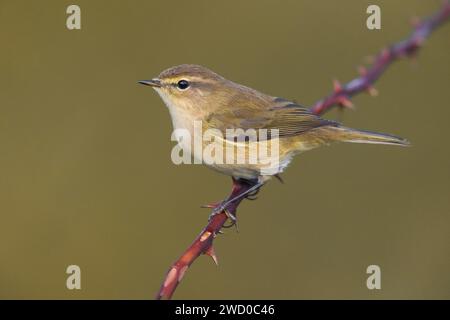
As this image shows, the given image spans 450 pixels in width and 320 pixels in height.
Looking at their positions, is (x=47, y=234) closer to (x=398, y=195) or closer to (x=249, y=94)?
(x=249, y=94)

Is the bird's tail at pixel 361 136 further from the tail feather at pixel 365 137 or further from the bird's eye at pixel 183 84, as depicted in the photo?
the bird's eye at pixel 183 84

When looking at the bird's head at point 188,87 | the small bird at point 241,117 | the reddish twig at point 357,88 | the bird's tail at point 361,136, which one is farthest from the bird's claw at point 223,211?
the bird's tail at point 361,136

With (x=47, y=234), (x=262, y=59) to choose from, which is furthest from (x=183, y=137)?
(x=262, y=59)

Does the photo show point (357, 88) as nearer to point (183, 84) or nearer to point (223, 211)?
point (223, 211)

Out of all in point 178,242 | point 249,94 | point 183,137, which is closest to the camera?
point 183,137

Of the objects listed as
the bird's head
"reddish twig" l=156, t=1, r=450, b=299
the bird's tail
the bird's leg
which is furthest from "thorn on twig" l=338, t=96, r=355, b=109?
the bird's head

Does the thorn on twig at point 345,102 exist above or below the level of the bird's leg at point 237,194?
above

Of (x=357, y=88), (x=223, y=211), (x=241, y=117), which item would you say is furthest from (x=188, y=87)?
(x=357, y=88)
